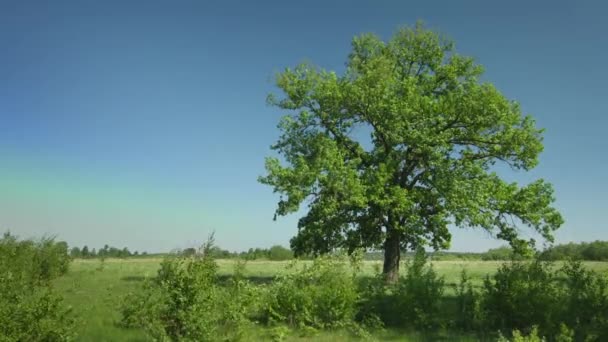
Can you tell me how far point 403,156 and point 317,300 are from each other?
51.8ft

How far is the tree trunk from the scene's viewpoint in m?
30.9

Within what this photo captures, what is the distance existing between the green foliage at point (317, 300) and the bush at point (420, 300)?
175cm

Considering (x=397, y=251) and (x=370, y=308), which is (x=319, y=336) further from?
(x=397, y=251)

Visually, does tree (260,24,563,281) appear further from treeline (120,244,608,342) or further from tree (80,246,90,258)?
tree (80,246,90,258)

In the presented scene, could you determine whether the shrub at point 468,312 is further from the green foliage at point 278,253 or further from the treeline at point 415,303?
the green foliage at point 278,253

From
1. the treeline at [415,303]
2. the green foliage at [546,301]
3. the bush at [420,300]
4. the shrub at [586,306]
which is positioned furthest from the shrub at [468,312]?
the shrub at [586,306]

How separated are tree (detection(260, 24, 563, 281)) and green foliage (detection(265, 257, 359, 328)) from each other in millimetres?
9026

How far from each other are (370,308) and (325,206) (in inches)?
391

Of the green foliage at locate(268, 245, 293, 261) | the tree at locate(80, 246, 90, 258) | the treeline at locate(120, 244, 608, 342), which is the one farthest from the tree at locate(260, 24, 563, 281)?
the tree at locate(80, 246, 90, 258)

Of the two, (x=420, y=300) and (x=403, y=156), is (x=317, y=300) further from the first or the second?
(x=403, y=156)

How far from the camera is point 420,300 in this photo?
1816 centimetres

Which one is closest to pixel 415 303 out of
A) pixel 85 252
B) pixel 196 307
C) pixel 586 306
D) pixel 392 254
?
pixel 586 306

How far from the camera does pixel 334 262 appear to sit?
18797 mm

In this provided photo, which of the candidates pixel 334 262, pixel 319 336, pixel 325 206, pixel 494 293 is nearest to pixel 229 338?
pixel 319 336
